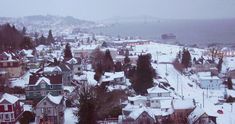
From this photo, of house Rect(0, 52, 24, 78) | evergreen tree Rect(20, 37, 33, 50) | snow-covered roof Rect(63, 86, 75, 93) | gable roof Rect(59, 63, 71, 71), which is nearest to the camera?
snow-covered roof Rect(63, 86, 75, 93)

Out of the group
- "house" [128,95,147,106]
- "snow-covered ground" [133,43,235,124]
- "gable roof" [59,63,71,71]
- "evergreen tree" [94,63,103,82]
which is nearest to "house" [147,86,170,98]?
"house" [128,95,147,106]

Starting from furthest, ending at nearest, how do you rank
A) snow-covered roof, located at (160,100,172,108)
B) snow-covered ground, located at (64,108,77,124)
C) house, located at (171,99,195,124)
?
snow-covered roof, located at (160,100,172,108) → house, located at (171,99,195,124) → snow-covered ground, located at (64,108,77,124)

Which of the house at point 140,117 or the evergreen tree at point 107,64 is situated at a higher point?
the evergreen tree at point 107,64

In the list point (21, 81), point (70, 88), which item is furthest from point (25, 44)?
point (70, 88)

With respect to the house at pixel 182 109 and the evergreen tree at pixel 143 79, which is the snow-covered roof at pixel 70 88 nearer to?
the evergreen tree at pixel 143 79

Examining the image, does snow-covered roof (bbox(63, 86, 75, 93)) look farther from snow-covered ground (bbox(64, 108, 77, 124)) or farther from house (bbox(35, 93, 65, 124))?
house (bbox(35, 93, 65, 124))

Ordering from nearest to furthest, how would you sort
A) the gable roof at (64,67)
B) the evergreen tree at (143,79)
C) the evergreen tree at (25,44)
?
the evergreen tree at (143,79) → the gable roof at (64,67) → the evergreen tree at (25,44)

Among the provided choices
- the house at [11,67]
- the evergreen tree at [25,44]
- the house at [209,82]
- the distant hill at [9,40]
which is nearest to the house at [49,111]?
the house at [11,67]
